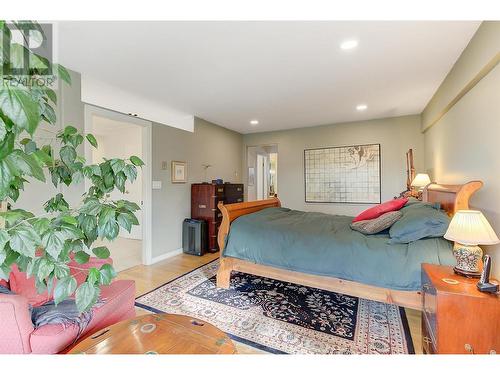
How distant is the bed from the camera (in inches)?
71.0

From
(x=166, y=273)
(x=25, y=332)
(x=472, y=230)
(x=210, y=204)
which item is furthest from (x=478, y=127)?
(x=166, y=273)

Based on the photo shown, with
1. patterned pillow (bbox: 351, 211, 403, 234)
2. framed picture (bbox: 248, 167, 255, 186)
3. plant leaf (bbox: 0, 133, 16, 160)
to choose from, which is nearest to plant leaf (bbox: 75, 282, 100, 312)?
plant leaf (bbox: 0, 133, 16, 160)

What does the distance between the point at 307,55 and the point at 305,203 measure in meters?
3.43

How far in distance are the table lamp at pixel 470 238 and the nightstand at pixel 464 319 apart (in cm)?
13

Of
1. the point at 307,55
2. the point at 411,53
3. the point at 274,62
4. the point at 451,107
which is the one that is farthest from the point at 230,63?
the point at 451,107

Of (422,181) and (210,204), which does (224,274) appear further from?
(422,181)

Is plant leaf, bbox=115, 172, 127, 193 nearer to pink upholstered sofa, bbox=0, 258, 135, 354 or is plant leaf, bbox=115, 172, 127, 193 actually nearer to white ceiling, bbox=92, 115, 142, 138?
pink upholstered sofa, bbox=0, 258, 135, 354

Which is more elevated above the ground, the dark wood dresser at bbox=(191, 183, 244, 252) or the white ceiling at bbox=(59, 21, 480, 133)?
the white ceiling at bbox=(59, 21, 480, 133)

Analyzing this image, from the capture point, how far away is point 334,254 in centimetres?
210

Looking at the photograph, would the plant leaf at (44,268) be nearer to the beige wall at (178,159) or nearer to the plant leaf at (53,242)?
the plant leaf at (53,242)

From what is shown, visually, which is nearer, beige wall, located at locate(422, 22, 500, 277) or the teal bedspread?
beige wall, located at locate(422, 22, 500, 277)

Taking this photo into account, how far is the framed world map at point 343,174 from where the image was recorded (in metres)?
4.54

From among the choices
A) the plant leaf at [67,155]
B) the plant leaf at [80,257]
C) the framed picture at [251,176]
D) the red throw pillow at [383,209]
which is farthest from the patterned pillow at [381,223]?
the framed picture at [251,176]

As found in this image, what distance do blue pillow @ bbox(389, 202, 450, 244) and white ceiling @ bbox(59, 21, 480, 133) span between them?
1525 millimetres
